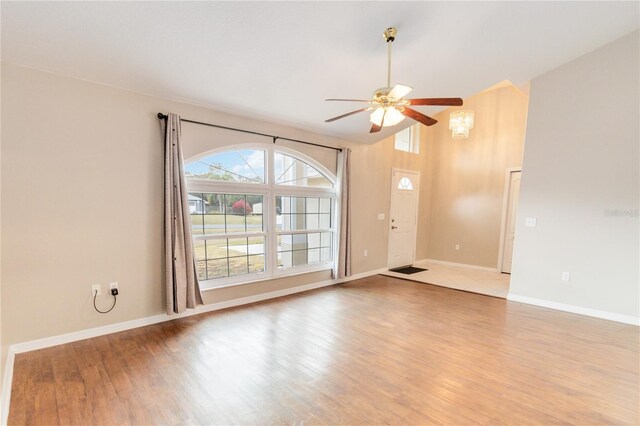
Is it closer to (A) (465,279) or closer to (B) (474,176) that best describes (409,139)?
(B) (474,176)

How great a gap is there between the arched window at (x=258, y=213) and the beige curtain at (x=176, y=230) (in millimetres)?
236

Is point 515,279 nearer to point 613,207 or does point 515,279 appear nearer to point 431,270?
point 613,207

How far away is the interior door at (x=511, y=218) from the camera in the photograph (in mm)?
5824

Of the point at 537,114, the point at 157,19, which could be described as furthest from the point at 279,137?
the point at 537,114

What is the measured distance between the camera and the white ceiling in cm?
226

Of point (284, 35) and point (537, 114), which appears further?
point (537, 114)

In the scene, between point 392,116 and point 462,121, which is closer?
point 392,116

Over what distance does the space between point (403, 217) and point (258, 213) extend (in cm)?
359

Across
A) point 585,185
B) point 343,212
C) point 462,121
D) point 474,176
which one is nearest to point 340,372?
point 343,212

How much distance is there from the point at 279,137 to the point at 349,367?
10.3ft

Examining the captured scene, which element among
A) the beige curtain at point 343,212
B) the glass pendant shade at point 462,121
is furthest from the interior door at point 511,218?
the beige curtain at point 343,212

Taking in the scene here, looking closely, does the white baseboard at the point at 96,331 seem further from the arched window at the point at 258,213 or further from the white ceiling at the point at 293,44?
the white ceiling at the point at 293,44

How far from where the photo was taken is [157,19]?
2270mm

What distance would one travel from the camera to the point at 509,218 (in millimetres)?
5906
